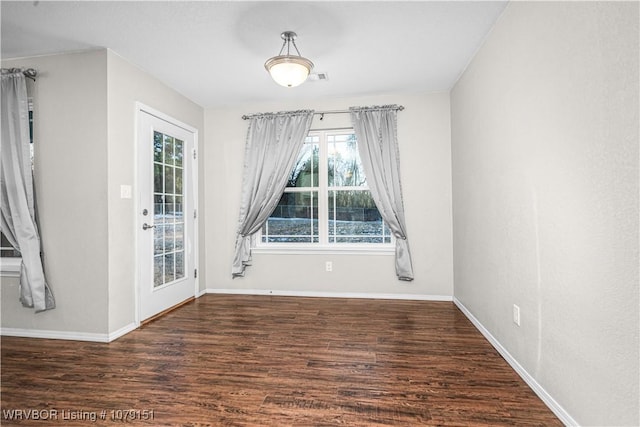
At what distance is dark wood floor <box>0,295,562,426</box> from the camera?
1.82m

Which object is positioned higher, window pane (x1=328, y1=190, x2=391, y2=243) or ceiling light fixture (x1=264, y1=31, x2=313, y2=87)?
ceiling light fixture (x1=264, y1=31, x2=313, y2=87)

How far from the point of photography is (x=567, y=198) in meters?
1.69

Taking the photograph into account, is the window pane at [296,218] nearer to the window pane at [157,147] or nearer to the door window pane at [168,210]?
the door window pane at [168,210]

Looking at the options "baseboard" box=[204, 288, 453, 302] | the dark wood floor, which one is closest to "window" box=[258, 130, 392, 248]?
"baseboard" box=[204, 288, 453, 302]

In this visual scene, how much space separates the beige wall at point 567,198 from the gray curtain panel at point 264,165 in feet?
7.38

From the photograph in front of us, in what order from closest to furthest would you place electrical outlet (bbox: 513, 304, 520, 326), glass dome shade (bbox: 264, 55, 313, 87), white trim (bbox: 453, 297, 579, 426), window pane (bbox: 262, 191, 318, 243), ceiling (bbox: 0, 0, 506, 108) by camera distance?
white trim (bbox: 453, 297, 579, 426) → electrical outlet (bbox: 513, 304, 520, 326) → ceiling (bbox: 0, 0, 506, 108) → glass dome shade (bbox: 264, 55, 313, 87) → window pane (bbox: 262, 191, 318, 243)

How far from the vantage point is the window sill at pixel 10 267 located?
299cm

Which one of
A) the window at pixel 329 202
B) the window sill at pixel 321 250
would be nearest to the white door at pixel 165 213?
the window sill at pixel 321 250

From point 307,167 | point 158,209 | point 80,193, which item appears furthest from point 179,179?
point 307,167

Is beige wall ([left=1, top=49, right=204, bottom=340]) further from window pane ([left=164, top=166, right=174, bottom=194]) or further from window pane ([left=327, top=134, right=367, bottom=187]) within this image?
window pane ([left=327, top=134, right=367, bottom=187])

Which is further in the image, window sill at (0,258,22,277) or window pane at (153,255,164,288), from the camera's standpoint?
window pane at (153,255,164,288)

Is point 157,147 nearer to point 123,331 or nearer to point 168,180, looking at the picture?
point 168,180

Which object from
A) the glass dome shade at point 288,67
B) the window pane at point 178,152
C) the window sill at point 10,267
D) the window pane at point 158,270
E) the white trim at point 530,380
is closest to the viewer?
the white trim at point 530,380

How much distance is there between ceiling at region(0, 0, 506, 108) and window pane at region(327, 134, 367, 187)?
86cm
